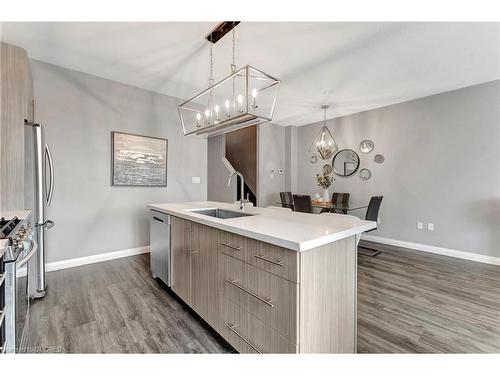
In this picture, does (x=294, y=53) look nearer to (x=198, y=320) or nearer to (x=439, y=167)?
(x=198, y=320)

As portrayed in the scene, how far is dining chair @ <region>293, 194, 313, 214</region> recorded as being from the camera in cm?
367

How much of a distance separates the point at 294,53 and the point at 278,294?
2.56 m

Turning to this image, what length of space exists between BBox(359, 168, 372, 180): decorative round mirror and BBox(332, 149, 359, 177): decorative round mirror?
5.1 inches

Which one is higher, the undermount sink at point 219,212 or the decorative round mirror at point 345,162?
the decorative round mirror at point 345,162

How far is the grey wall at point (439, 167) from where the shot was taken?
320 cm

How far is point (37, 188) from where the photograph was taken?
6.98 feet

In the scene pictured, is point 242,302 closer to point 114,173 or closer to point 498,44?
point 114,173

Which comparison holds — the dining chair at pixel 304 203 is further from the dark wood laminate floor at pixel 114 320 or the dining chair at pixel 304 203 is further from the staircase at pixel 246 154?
the dark wood laminate floor at pixel 114 320

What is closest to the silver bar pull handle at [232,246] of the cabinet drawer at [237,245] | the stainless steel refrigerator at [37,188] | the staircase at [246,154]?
the cabinet drawer at [237,245]

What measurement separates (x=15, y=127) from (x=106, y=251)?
1.83m

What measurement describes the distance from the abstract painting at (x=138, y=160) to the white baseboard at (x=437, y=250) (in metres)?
4.10

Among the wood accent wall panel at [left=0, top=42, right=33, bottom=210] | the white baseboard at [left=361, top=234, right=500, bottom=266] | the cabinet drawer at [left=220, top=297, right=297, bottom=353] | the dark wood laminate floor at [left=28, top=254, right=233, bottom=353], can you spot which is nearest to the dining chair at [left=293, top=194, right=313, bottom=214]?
the white baseboard at [left=361, top=234, right=500, bottom=266]

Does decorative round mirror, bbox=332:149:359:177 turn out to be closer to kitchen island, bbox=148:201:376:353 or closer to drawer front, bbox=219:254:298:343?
kitchen island, bbox=148:201:376:353
